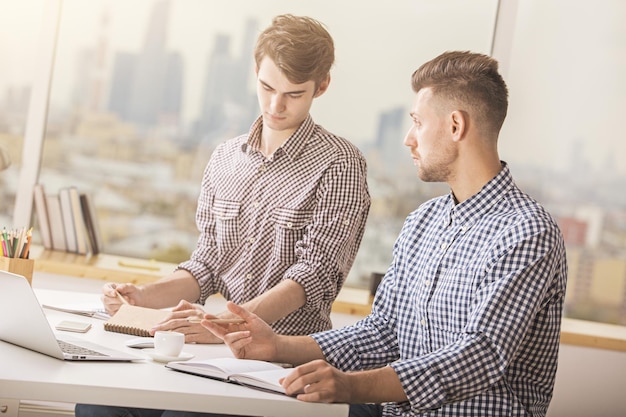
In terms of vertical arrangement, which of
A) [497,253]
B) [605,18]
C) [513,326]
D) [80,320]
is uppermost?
[605,18]

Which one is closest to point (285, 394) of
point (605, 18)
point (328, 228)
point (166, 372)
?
point (166, 372)

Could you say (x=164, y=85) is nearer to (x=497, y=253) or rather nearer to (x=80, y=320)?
(x=80, y=320)

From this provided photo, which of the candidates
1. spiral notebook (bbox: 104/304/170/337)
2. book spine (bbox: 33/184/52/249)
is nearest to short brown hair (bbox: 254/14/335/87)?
spiral notebook (bbox: 104/304/170/337)

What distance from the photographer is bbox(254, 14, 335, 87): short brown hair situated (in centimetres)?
238

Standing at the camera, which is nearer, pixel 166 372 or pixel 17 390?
pixel 17 390

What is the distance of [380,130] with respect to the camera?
13.8 feet

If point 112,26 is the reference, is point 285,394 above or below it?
below

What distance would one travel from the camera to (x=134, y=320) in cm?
203

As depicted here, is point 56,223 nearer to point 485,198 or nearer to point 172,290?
point 172,290

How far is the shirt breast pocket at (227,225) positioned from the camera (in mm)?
2535

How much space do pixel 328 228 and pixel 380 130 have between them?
1.88m

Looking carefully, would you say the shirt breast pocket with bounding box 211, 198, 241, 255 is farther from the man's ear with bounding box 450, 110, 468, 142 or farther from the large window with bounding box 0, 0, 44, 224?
the large window with bounding box 0, 0, 44, 224

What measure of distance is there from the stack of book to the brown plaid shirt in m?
1.47

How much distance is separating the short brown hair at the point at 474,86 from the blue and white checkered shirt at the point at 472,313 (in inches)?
6.0
